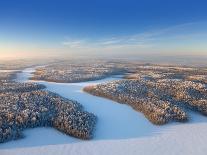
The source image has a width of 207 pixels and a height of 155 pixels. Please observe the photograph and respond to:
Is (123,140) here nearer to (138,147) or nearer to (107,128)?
(138,147)

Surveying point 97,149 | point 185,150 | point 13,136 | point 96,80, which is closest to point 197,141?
point 185,150

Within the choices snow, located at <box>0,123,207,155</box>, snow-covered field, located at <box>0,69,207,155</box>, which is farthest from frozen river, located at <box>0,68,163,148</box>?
snow, located at <box>0,123,207,155</box>

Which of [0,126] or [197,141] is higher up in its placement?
[0,126]

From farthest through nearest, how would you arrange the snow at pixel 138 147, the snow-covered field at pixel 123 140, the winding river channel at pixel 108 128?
the winding river channel at pixel 108 128 < the snow-covered field at pixel 123 140 < the snow at pixel 138 147

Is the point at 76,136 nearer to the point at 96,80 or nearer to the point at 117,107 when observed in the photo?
the point at 117,107

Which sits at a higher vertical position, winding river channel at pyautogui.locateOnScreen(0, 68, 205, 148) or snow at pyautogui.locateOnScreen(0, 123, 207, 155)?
winding river channel at pyautogui.locateOnScreen(0, 68, 205, 148)

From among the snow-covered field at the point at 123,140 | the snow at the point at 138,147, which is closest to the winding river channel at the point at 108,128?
the snow-covered field at the point at 123,140

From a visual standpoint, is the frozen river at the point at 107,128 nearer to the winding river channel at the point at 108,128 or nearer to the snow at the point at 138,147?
the winding river channel at the point at 108,128

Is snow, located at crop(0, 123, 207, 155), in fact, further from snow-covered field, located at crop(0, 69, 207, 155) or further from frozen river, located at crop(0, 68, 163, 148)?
frozen river, located at crop(0, 68, 163, 148)
